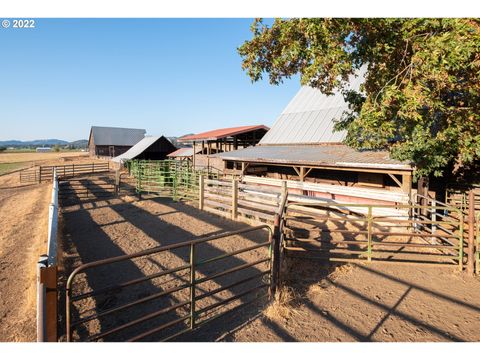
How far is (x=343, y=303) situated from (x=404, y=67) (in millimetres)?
6757

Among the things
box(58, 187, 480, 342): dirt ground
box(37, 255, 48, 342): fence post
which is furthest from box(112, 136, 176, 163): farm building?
box(37, 255, 48, 342): fence post

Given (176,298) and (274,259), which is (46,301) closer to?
(176,298)

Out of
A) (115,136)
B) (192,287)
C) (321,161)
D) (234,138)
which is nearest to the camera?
(192,287)

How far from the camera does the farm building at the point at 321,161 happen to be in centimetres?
1034

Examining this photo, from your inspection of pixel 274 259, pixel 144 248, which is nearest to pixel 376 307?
pixel 274 259

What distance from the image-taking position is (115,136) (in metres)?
58.8

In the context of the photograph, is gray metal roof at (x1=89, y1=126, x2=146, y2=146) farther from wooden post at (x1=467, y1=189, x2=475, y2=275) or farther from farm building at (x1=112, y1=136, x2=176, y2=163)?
wooden post at (x1=467, y1=189, x2=475, y2=275)

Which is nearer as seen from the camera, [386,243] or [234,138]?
[386,243]

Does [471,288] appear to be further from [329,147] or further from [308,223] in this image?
[329,147]

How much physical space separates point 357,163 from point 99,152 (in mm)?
57392

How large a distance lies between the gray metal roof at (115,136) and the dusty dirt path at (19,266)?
44418 mm

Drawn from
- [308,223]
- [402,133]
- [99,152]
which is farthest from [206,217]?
[99,152]

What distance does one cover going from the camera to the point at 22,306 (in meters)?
5.23

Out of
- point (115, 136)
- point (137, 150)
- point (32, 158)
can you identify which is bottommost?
point (32, 158)
